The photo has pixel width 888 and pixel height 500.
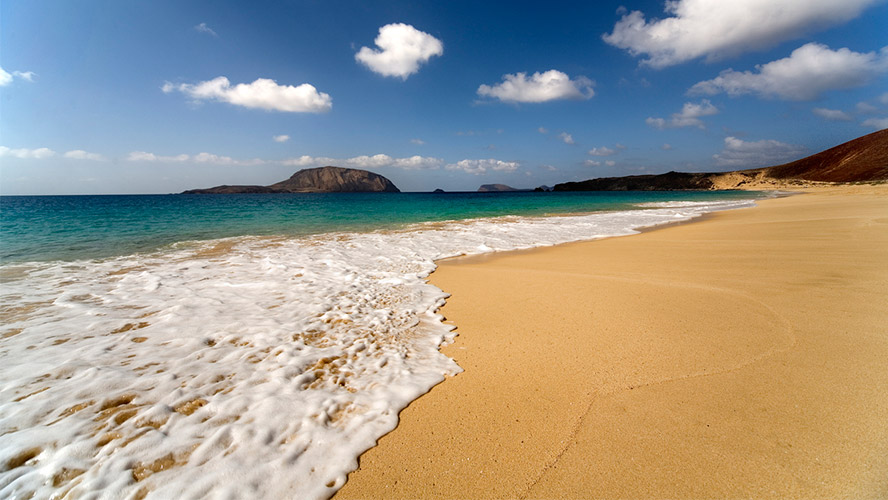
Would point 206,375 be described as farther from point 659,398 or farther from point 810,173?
point 810,173

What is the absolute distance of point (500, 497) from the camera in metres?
1.85

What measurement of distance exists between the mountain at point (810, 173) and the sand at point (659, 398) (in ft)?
235

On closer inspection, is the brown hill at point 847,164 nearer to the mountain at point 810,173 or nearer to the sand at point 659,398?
the mountain at point 810,173

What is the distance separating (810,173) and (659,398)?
102044 mm

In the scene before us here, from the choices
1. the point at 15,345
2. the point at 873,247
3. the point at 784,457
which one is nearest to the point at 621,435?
the point at 784,457

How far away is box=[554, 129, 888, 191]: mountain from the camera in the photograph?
55.8m

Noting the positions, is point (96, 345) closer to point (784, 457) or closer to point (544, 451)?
point (544, 451)

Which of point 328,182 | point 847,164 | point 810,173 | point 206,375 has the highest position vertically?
point 328,182

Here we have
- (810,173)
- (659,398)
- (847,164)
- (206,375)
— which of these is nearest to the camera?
(659,398)

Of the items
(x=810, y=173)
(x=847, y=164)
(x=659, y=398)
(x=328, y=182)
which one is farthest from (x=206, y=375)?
(x=328, y=182)

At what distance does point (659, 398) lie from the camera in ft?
8.52

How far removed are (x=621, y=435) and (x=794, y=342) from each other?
256 cm

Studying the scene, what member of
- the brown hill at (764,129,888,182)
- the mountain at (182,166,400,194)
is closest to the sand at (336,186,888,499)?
the brown hill at (764,129,888,182)

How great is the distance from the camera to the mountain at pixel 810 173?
55.8 meters
